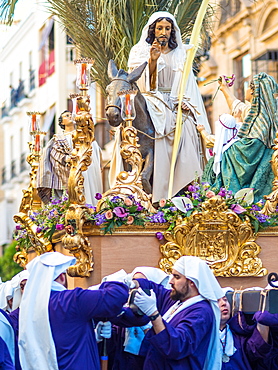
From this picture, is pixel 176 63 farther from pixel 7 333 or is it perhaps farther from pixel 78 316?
pixel 7 333

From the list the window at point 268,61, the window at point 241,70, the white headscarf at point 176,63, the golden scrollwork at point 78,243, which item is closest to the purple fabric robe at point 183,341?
the golden scrollwork at point 78,243

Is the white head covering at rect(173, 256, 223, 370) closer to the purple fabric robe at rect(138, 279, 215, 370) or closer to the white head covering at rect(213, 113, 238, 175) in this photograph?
the purple fabric robe at rect(138, 279, 215, 370)

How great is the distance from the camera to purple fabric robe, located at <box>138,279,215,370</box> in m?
7.79

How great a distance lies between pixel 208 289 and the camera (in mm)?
8109

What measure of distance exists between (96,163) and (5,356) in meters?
6.02

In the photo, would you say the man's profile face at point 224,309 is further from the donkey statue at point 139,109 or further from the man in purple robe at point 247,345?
the donkey statue at point 139,109

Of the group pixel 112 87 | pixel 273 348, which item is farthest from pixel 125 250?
pixel 273 348

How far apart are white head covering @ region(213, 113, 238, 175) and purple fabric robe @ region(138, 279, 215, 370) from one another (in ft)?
14.7

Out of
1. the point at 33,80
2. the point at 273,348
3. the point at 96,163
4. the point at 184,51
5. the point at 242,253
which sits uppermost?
the point at 33,80

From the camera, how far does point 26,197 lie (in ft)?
48.0

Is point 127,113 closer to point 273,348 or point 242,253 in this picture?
point 242,253

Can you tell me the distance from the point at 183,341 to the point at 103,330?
37.7 inches

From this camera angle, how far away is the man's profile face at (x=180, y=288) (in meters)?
8.16

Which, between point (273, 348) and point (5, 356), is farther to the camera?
point (273, 348)
